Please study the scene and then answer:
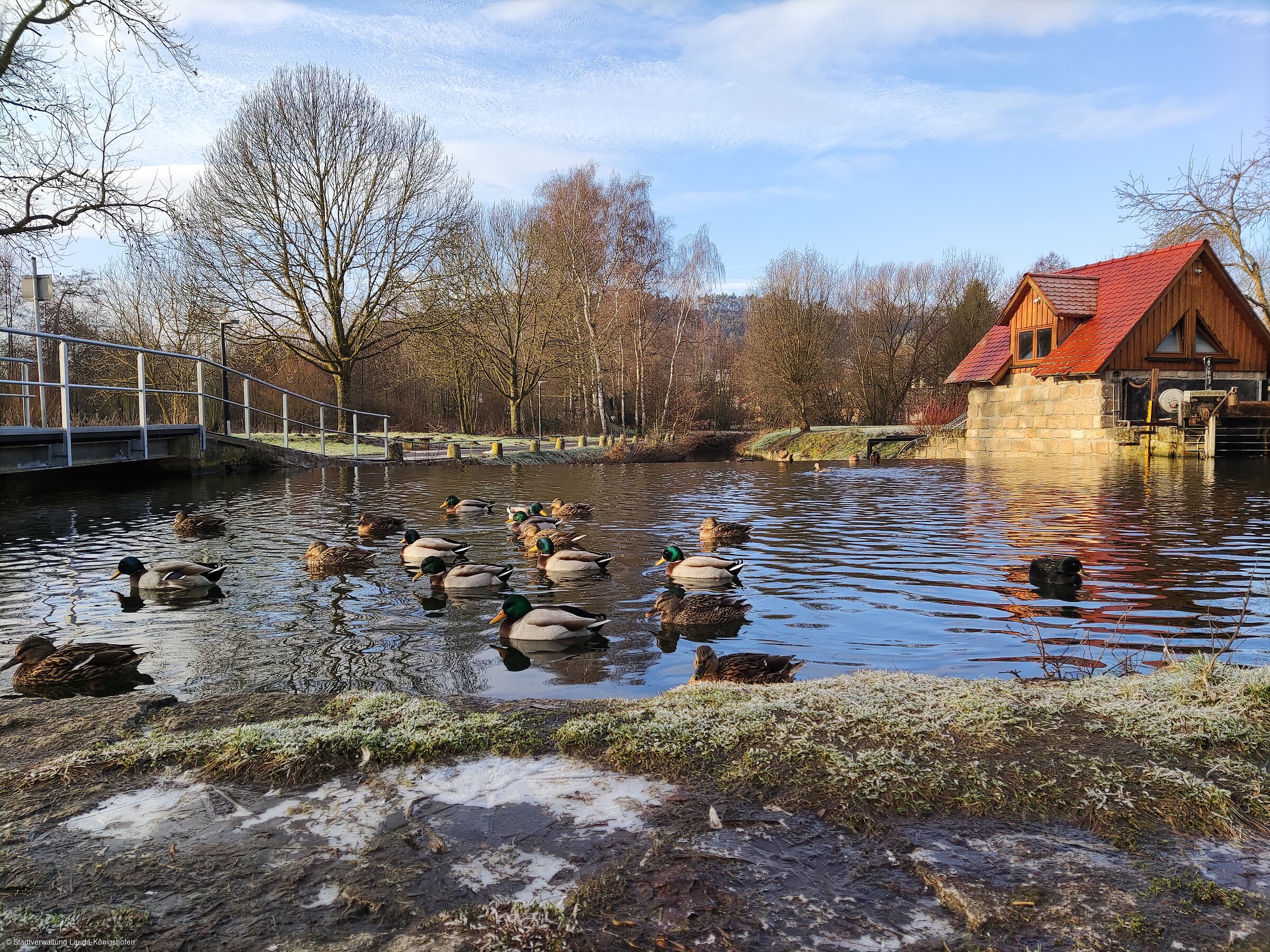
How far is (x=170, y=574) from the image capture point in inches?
350

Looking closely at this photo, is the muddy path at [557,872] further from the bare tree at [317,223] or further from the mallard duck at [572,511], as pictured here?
the bare tree at [317,223]

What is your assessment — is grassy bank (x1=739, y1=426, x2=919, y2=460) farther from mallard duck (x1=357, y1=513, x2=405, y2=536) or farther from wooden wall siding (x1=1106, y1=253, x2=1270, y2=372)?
mallard duck (x1=357, y1=513, x2=405, y2=536)

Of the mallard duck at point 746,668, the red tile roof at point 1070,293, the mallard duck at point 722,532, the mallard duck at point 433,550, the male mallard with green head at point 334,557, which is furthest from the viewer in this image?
the red tile roof at point 1070,293

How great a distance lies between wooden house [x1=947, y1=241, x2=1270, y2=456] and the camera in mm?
29328

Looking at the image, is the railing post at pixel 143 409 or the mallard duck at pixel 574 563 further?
the railing post at pixel 143 409

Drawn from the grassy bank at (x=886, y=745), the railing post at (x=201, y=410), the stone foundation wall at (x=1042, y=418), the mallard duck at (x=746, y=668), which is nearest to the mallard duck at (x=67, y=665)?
the grassy bank at (x=886, y=745)


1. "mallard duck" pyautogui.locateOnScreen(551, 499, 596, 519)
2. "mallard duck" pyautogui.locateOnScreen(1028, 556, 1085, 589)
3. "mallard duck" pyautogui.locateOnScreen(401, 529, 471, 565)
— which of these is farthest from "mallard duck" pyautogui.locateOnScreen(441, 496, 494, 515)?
"mallard duck" pyautogui.locateOnScreen(1028, 556, 1085, 589)

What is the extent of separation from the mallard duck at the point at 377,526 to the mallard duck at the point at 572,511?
2797 mm

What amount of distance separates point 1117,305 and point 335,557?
1221 inches

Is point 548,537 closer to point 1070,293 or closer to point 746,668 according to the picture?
point 746,668

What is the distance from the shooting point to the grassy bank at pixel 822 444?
37469mm

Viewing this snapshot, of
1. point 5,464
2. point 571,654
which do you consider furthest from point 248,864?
point 5,464

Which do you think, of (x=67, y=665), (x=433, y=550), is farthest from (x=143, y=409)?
(x=67, y=665)

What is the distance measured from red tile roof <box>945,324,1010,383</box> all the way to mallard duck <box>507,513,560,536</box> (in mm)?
27757
